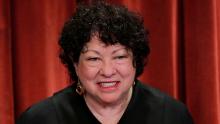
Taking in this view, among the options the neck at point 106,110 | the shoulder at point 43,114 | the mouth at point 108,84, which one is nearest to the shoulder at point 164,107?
the neck at point 106,110

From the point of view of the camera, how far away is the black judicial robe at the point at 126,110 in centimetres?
176

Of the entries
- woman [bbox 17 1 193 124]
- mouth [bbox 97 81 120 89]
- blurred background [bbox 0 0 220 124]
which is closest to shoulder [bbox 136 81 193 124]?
woman [bbox 17 1 193 124]

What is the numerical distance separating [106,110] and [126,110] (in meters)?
0.08

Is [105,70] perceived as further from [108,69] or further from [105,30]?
[105,30]

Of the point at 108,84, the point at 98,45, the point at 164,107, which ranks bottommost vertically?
the point at 164,107

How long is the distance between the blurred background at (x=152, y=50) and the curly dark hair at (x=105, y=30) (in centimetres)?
56

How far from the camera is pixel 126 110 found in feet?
5.90

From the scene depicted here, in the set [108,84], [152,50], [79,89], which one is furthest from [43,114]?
[152,50]

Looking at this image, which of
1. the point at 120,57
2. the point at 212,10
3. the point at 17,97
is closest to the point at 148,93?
the point at 120,57

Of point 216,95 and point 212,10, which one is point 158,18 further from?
point 216,95

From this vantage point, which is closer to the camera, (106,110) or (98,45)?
(98,45)

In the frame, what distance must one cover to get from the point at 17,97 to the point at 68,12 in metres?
0.51

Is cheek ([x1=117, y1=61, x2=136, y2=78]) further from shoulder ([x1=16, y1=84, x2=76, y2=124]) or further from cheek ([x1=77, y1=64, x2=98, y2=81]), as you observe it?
shoulder ([x1=16, y1=84, x2=76, y2=124])

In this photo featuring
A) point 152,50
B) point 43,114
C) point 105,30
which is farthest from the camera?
point 152,50
